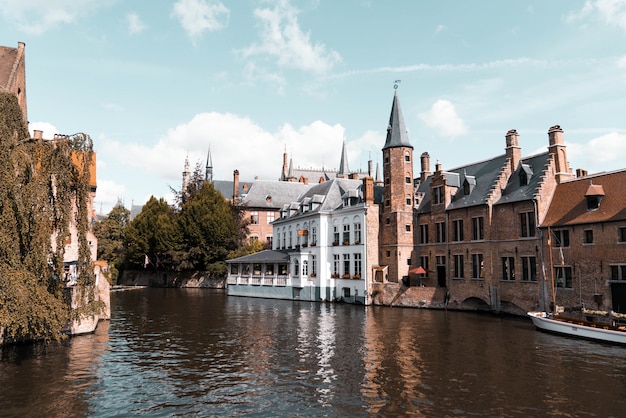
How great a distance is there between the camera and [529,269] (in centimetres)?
3416

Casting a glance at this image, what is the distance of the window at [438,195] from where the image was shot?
42.3 metres

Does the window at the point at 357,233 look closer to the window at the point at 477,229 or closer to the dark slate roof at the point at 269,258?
the dark slate roof at the point at 269,258

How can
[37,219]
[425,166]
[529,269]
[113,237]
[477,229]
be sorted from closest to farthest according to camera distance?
1. [37,219]
2. [529,269]
3. [477,229]
4. [425,166]
5. [113,237]

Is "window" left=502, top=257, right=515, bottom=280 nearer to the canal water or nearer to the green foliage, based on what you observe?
the canal water

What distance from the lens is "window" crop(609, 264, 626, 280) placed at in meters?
28.2

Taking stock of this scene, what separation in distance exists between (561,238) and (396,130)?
61.1ft

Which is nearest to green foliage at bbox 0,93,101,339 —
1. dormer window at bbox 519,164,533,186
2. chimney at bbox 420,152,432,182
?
dormer window at bbox 519,164,533,186

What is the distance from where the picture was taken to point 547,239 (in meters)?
33.0

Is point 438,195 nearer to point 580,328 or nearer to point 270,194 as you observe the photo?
point 580,328

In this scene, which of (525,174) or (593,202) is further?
(525,174)

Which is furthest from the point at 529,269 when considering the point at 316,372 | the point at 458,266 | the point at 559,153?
the point at 316,372

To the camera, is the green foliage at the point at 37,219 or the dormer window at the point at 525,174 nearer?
the green foliage at the point at 37,219

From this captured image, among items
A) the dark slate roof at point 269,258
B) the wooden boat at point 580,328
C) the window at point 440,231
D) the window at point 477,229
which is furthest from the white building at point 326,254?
the wooden boat at point 580,328

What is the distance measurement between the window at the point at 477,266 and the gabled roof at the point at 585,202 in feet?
20.0
